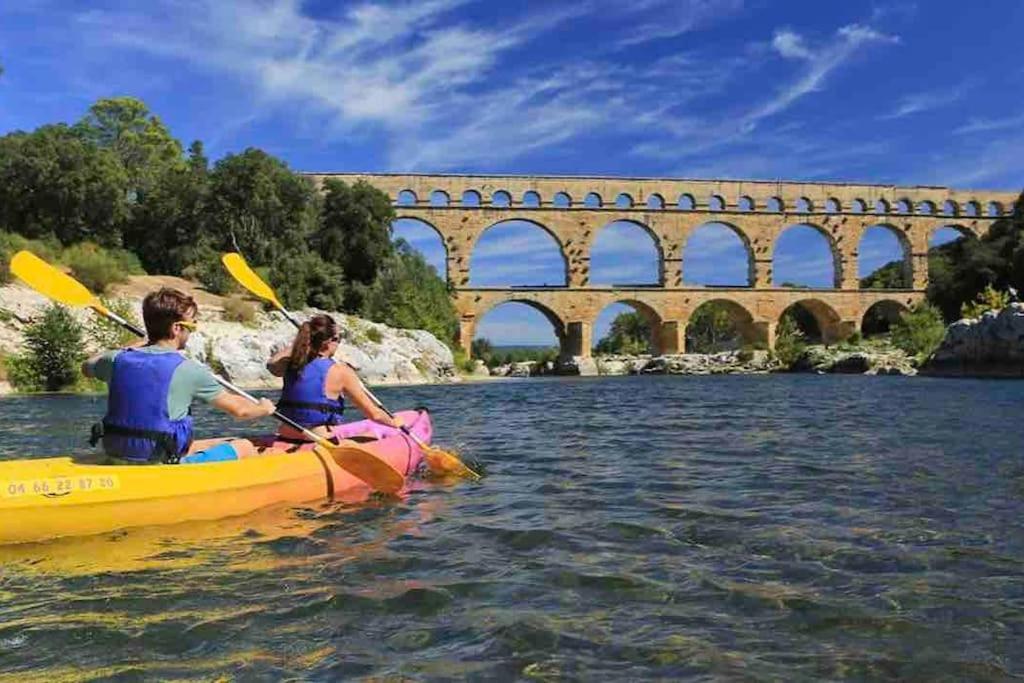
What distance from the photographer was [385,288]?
34.2 m

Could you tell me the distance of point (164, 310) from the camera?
4.66m

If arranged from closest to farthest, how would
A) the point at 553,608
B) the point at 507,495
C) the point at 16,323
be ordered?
the point at 553,608, the point at 507,495, the point at 16,323

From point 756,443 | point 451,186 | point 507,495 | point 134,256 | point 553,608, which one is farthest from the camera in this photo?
point 451,186

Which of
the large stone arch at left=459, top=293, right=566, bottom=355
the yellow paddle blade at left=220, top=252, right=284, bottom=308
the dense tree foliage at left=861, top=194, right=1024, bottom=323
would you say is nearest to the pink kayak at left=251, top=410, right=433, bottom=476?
the yellow paddle blade at left=220, top=252, right=284, bottom=308

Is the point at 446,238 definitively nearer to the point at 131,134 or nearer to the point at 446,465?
the point at 131,134

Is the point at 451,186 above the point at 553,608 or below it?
above

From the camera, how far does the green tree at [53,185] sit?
3039 cm

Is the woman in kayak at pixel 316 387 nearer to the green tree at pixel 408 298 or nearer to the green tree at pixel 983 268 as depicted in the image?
the green tree at pixel 408 298

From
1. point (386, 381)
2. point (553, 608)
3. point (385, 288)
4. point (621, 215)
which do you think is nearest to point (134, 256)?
point (385, 288)

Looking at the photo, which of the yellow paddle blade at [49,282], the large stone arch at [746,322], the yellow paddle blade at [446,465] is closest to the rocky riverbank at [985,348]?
the large stone arch at [746,322]

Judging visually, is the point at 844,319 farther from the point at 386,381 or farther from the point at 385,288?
the point at 386,381

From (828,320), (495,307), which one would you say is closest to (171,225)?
(495,307)

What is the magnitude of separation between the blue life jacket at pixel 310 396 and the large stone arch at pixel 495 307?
122 ft

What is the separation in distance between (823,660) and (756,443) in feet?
20.9
